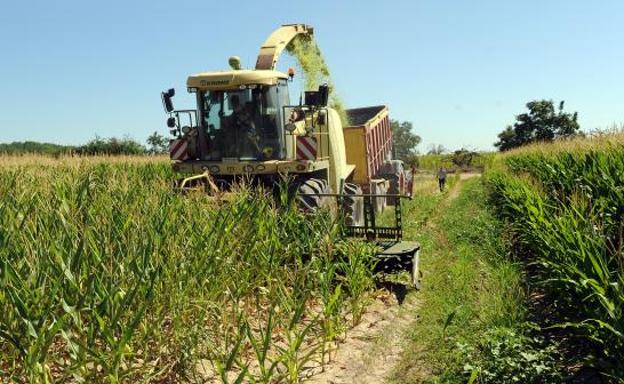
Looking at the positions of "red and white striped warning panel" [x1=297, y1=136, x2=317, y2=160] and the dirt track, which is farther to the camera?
"red and white striped warning panel" [x1=297, y1=136, x2=317, y2=160]

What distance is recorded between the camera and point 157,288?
13.1ft

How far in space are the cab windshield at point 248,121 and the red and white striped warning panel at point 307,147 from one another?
10.8 inches

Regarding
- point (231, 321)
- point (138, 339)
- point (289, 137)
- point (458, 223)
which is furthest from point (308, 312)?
point (458, 223)

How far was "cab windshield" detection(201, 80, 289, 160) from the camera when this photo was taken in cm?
843

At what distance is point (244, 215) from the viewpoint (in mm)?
5703

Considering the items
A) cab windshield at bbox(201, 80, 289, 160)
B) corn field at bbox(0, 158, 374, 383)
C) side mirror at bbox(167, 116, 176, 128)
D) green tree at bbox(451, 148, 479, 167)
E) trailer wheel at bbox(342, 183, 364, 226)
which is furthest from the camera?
green tree at bbox(451, 148, 479, 167)

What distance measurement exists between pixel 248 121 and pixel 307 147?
1004 millimetres

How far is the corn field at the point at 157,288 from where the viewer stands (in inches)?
128

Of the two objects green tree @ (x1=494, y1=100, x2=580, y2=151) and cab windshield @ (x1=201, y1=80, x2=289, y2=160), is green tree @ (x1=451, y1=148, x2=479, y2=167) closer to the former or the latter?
green tree @ (x1=494, y1=100, x2=580, y2=151)

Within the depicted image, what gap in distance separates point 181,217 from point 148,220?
71 cm

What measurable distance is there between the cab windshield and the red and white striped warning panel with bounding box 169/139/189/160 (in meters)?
0.60

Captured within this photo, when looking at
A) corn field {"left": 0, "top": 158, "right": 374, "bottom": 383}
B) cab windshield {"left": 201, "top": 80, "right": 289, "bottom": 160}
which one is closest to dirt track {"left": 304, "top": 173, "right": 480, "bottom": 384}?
corn field {"left": 0, "top": 158, "right": 374, "bottom": 383}

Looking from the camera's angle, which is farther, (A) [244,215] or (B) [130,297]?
(A) [244,215]

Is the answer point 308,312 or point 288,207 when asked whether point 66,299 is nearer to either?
point 308,312
